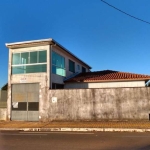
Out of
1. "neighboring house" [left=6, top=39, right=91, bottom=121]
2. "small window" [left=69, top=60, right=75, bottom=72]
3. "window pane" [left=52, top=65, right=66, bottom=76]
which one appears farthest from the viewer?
"small window" [left=69, top=60, right=75, bottom=72]

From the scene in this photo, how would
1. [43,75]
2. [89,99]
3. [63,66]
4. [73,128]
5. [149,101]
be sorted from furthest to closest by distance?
[63,66] < [43,75] < [89,99] < [149,101] < [73,128]

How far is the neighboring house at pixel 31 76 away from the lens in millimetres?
16547

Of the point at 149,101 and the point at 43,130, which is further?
the point at 149,101

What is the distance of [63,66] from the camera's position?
1941cm

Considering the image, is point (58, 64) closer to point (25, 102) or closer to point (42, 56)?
point (42, 56)

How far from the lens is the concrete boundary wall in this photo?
14641 millimetres

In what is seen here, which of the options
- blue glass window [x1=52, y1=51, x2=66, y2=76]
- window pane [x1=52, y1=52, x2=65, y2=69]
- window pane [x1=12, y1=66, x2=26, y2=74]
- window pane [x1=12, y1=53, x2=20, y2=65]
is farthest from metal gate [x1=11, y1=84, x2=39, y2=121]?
window pane [x1=52, y1=52, x2=65, y2=69]

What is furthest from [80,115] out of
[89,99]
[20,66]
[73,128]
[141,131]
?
[20,66]

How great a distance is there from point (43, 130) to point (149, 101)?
8019 mm

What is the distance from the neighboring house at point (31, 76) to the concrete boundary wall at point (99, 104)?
1137 millimetres

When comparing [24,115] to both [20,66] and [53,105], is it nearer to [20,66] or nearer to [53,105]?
[53,105]

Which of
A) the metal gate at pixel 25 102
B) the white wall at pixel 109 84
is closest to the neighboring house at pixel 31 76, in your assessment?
the metal gate at pixel 25 102

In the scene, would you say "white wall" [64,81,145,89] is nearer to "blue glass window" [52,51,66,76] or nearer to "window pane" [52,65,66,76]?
"window pane" [52,65,66,76]

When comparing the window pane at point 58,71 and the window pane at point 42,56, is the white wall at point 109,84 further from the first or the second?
the window pane at point 42,56
